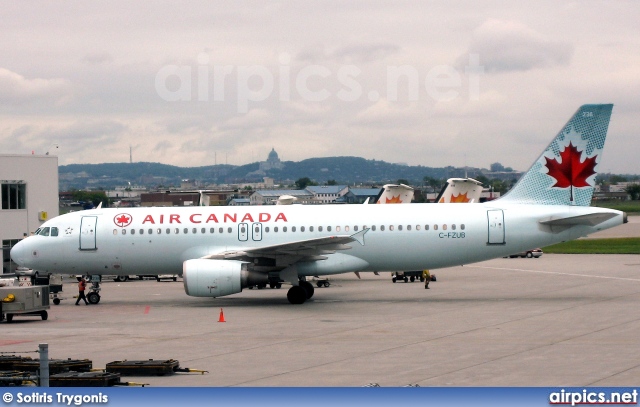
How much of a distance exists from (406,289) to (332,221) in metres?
7.31

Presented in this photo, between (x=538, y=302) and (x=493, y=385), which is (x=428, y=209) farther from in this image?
(x=493, y=385)

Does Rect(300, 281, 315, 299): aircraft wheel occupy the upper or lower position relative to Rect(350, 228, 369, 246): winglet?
lower

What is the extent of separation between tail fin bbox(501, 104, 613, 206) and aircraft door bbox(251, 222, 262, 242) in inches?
409

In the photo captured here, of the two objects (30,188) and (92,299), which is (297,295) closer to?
(92,299)

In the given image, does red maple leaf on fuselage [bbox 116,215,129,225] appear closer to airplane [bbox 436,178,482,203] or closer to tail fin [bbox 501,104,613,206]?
tail fin [bbox 501,104,613,206]

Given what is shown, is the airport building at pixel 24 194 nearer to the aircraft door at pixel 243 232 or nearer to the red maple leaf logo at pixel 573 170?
the aircraft door at pixel 243 232

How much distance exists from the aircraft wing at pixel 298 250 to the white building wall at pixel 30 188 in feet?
70.3

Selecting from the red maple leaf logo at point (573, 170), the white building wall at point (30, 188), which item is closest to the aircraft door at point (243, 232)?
the red maple leaf logo at point (573, 170)

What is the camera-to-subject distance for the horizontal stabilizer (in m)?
32.9

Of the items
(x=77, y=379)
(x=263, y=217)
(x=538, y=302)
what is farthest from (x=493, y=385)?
(x=263, y=217)

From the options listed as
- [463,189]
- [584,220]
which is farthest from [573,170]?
[463,189]

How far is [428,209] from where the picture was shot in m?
34.6

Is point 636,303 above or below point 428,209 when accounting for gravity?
below

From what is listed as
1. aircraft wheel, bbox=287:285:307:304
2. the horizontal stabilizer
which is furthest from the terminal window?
the horizontal stabilizer
